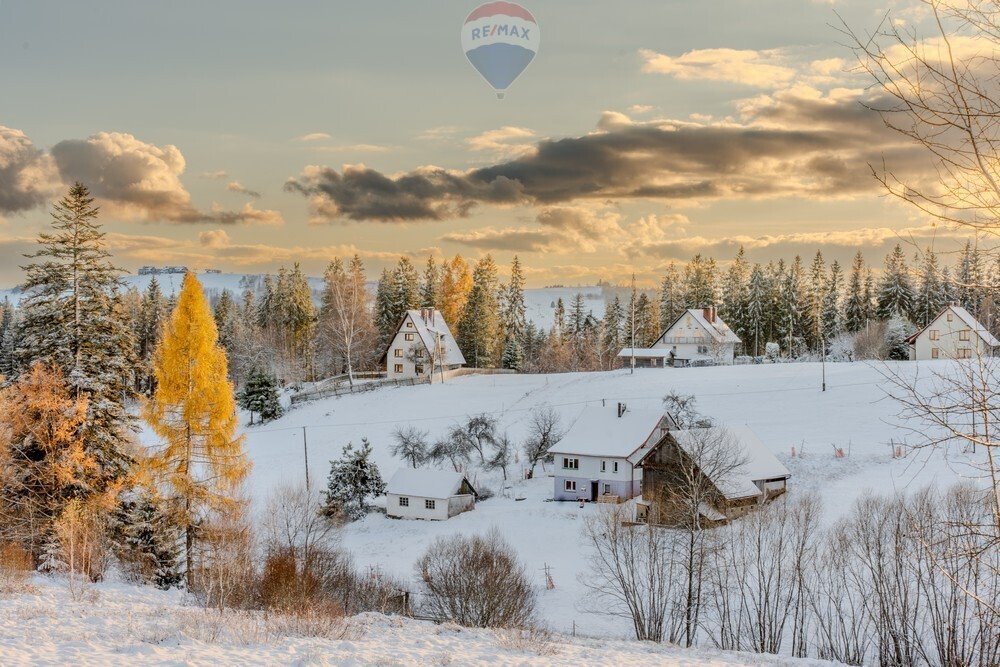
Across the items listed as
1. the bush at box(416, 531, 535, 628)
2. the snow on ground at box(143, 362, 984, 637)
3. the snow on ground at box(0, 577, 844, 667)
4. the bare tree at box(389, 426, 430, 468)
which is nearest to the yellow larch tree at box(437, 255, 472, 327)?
the snow on ground at box(143, 362, 984, 637)

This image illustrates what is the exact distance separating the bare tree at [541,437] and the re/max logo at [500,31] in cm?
2752

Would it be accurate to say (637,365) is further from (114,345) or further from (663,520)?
(114,345)

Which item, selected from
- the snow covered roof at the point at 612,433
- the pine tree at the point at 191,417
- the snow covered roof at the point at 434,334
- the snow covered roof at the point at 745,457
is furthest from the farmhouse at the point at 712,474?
the snow covered roof at the point at 434,334

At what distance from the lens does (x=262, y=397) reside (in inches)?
2667

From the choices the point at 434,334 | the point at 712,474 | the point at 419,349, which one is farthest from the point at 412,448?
the point at 434,334

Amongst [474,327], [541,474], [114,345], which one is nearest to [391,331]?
[474,327]

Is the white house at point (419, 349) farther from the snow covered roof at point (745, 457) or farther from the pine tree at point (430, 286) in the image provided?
the snow covered roof at point (745, 457)

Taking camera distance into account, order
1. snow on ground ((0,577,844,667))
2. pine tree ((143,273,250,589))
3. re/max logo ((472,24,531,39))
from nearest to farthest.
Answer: snow on ground ((0,577,844,667)) → pine tree ((143,273,250,589)) → re/max logo ((472,24,531,39))

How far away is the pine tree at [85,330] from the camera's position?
24.0 meters

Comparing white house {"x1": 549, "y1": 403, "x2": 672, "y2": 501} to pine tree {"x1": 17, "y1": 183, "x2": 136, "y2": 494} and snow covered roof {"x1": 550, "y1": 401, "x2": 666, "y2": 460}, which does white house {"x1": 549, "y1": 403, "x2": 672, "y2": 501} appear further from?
pine tree {"x1": 17, "y1": 183, "x2": 136, "y2": 494}

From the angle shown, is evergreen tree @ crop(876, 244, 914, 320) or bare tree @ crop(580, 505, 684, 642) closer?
bare tree @ crop(580, 505, 684, 642)

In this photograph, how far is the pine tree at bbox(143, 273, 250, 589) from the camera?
24.9m

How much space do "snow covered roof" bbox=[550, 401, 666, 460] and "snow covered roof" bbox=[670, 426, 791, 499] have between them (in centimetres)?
561

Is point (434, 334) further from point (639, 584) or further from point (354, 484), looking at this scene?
point (639, 584)
